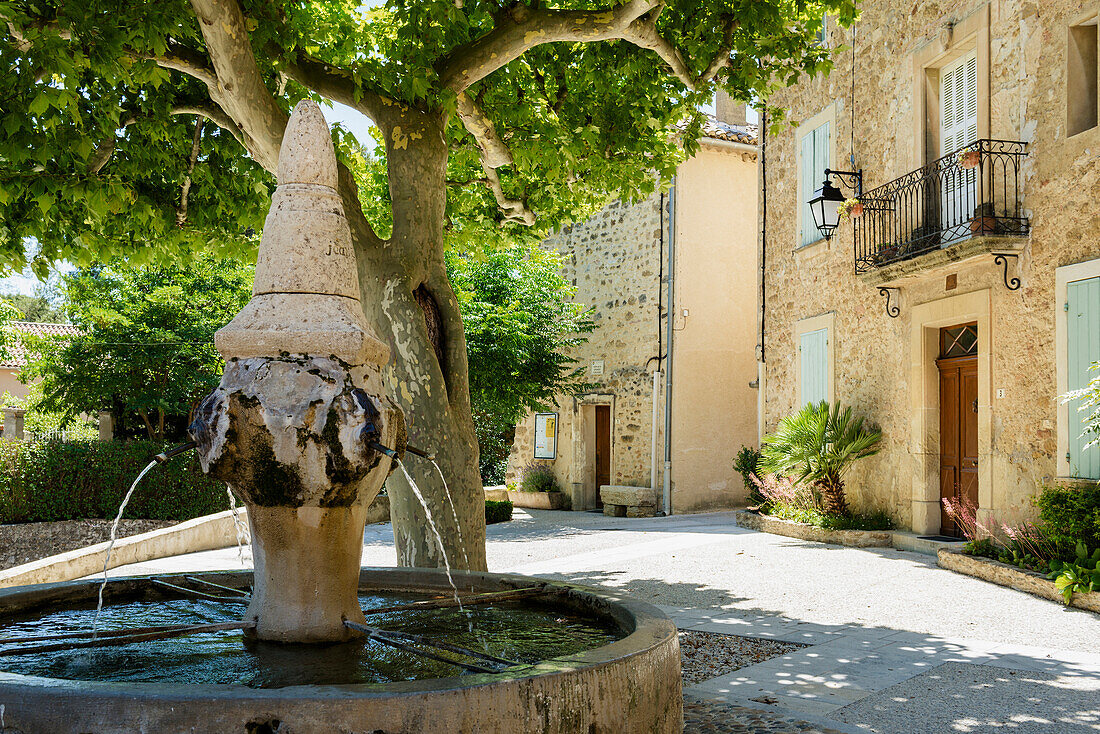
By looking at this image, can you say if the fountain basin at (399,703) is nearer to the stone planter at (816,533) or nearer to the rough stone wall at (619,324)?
the stone planter at (816,533)

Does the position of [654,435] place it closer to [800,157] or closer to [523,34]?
[800,157]

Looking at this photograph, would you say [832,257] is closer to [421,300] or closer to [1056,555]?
[1056,555]

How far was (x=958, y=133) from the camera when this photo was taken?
11.3 metres

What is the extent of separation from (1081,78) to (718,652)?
736 centimetres

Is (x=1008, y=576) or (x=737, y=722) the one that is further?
(x=1008, y=576)

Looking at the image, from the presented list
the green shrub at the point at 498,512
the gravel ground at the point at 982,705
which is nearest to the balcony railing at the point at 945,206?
the gravel ground at the point at 982,705

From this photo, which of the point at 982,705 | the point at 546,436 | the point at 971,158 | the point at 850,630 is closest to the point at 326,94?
the point at 850,630

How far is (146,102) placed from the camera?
7961 mm

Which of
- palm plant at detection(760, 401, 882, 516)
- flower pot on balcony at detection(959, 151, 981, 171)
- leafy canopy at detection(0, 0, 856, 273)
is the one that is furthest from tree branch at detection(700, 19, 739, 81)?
palm plant at detection(760, 401, 882, 516)

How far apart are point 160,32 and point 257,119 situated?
2.90 feet

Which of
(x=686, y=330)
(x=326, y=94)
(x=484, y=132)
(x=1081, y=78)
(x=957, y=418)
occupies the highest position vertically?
(x=1081, y=78)

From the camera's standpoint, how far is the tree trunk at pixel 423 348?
6.20 meters

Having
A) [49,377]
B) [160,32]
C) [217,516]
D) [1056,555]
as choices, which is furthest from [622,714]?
[49,377]

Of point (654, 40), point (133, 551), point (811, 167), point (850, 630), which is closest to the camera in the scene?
point (850, 630)
